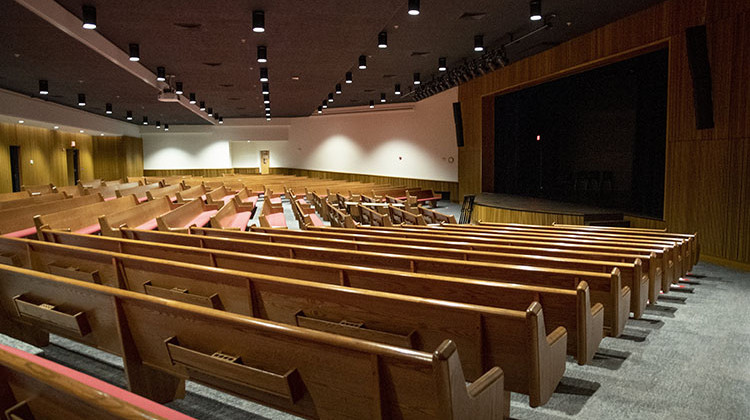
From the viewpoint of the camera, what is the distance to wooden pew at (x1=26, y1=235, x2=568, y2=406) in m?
1.59

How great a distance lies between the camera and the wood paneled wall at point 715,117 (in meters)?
6.12

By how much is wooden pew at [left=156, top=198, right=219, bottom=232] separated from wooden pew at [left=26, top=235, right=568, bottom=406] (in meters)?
2.87

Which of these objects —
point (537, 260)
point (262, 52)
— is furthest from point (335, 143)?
point (537, 260)

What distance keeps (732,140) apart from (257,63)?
28.1ft

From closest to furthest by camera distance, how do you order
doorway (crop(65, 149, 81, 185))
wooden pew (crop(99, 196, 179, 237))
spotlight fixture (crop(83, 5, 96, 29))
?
wooden pew (crop(99, 196, 179, 237))
spotlight fixture (crop(83, 5, 96, 29))
doorway (crop(65, 149, 81, 185))

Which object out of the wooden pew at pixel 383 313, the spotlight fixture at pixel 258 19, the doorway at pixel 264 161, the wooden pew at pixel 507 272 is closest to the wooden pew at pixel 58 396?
the wooden pew at pixel 383 313

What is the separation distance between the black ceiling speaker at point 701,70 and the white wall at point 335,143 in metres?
9.27

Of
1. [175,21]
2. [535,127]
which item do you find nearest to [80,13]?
[175,21]

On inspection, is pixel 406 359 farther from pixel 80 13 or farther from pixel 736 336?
pixel 80 13

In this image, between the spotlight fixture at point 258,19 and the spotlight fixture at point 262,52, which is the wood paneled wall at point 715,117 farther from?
the spotlight fixture at point 262,52

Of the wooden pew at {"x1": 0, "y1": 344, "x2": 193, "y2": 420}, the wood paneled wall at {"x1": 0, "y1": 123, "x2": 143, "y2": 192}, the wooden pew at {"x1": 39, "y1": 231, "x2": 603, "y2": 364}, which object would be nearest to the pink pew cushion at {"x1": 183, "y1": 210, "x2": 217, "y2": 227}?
the wooden pew at {"x1": 39, "y1": 231, "x2": 603, "y2": 364}

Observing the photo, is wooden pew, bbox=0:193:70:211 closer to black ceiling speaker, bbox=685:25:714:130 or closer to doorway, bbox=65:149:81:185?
black ceiling speaker, bbox=685:25:714:130

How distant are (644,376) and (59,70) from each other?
1139 centimetres

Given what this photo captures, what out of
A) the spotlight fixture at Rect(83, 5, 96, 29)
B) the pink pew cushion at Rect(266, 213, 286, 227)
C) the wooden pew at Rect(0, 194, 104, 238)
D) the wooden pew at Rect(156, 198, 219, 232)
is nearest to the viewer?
the wooden pew at Rect(0, 194, 104, 238)
